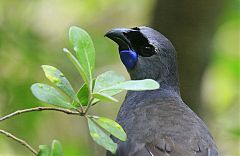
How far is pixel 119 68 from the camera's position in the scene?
696 centimetres

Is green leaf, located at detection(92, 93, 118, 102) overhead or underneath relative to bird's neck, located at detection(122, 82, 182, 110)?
overhead

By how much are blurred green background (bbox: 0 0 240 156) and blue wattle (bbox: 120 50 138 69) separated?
1059 mm

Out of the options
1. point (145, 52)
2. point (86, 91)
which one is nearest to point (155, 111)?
point (145, 52)

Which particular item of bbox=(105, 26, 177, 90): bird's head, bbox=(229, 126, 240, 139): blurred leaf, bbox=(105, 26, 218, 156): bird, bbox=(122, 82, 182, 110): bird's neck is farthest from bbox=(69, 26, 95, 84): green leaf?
bbox=(229, 126, 240, 139): blurred leaf

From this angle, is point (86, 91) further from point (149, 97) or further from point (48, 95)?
point (149, 97)

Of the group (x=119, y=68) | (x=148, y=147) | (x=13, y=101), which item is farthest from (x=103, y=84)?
(x=119, y=68)

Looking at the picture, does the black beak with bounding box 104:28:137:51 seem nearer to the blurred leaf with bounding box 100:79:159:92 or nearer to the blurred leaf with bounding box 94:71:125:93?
the blurred leaf with bounding box 94:71:125:93

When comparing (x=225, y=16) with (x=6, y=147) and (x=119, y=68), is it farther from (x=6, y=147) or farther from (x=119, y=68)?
(x=6, y=147)

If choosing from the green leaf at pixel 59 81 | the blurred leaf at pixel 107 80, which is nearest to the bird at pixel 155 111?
the blurred leaf at pixel 107 80

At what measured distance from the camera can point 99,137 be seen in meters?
2.65

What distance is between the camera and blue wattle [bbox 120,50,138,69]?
426 cm

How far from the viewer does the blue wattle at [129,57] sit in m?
4.26

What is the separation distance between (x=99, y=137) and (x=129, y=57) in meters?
1.68

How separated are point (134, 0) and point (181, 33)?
1952 millimetres
